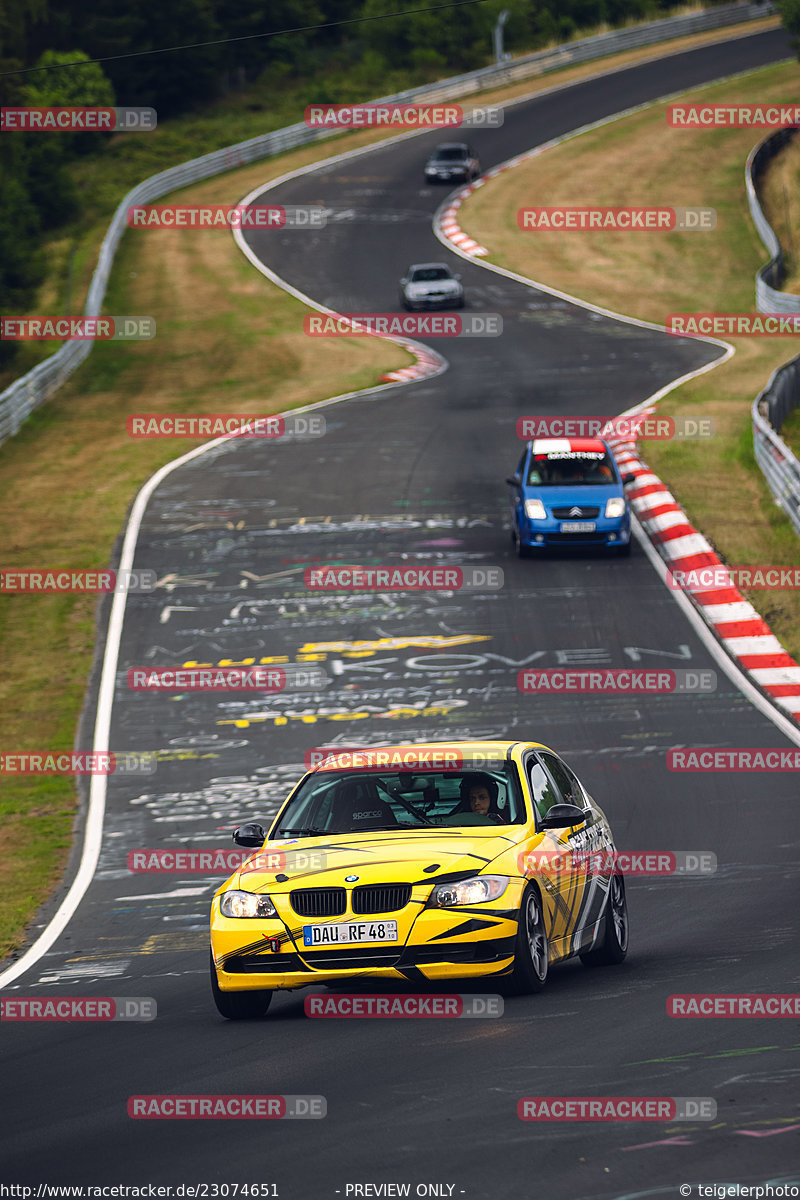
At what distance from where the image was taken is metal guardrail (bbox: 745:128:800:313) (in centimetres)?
4694

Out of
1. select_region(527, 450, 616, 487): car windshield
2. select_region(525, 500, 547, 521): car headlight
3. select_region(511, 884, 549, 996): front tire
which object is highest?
select_region(511, 884, 549, 996): front tire

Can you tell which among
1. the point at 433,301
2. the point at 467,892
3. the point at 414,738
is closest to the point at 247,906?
the point at 467,892

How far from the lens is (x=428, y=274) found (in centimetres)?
4681

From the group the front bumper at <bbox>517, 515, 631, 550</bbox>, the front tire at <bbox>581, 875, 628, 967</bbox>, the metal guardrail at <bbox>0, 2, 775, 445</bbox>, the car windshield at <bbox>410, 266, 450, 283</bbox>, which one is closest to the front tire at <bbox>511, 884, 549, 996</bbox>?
the front tire at <bbox>581, 875, 628, 967</bbox>

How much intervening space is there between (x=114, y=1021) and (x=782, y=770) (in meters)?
8.89

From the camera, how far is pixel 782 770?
16500 mm

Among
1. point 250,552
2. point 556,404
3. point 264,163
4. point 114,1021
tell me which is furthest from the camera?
point 264,163

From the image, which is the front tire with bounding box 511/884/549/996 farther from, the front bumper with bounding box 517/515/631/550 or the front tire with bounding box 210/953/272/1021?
the front bumper with bounding box 517/515/631/550

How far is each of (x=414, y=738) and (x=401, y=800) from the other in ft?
29.2

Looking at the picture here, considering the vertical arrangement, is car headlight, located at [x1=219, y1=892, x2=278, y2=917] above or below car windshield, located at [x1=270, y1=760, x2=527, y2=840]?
below

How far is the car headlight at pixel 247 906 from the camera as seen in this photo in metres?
8.84

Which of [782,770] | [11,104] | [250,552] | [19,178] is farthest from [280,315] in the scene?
[782,770]

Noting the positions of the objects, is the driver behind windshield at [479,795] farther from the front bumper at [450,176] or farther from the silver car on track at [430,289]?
the front bumper at [450,176]

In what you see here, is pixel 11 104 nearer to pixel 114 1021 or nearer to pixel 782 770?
pixel 782 770
